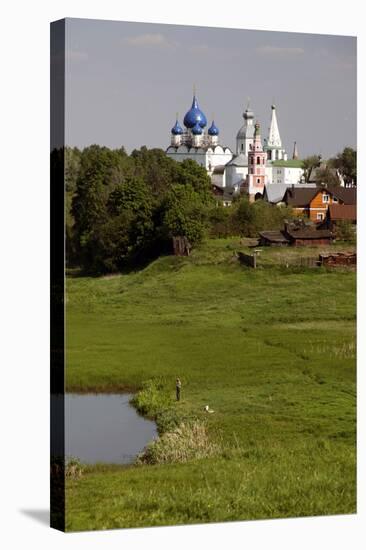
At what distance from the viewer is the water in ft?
43.0

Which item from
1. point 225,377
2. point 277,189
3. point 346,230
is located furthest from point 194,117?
point 225,377

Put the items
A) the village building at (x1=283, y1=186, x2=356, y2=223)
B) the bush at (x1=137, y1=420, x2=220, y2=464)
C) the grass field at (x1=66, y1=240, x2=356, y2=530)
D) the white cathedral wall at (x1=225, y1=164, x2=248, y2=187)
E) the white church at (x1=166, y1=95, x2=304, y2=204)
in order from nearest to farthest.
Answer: the grass field at (x1=66, y1=240, x2=356, y2=530) < the bush at (x1=137, y1=420, x2=220, y2=464) < the white church at (x1=166, y1=95, x2=304, y2=204) < the white cathedral wall at (x1=225, y1=164, x2=248, y2=187) < the village building at (x1=283, y1=186, x2=356, y2=223)

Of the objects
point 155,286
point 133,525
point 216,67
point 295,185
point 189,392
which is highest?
point 216,67

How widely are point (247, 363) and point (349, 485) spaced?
1.46 meters

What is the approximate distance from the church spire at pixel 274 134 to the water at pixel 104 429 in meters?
2.63

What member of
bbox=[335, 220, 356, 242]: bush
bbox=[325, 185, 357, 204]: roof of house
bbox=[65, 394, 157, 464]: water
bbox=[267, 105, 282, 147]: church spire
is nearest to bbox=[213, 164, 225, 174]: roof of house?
bbox=[267, 105, 282, 147]: church spire

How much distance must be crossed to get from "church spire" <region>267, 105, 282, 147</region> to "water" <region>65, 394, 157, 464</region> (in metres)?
2.63

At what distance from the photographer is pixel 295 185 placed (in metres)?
14.6

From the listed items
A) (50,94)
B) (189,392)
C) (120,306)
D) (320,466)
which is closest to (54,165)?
(50,94)

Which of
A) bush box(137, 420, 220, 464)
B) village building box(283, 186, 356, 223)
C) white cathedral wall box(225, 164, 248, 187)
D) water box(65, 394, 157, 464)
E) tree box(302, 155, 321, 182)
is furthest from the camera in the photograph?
village building box(283, 186, 356, 223)

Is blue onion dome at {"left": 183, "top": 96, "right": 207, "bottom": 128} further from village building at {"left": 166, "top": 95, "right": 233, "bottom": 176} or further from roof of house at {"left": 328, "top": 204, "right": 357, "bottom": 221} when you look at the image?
roof of house at {"left": 328, "top": 204, "right": 357, "bottom": 221}

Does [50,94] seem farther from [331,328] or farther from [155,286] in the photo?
[331,328]

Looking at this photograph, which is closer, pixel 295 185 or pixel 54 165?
pixel 54 165

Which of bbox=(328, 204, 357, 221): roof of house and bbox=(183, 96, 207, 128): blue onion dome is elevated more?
bbox=(183, 96, 207, 128): blue onion dome
